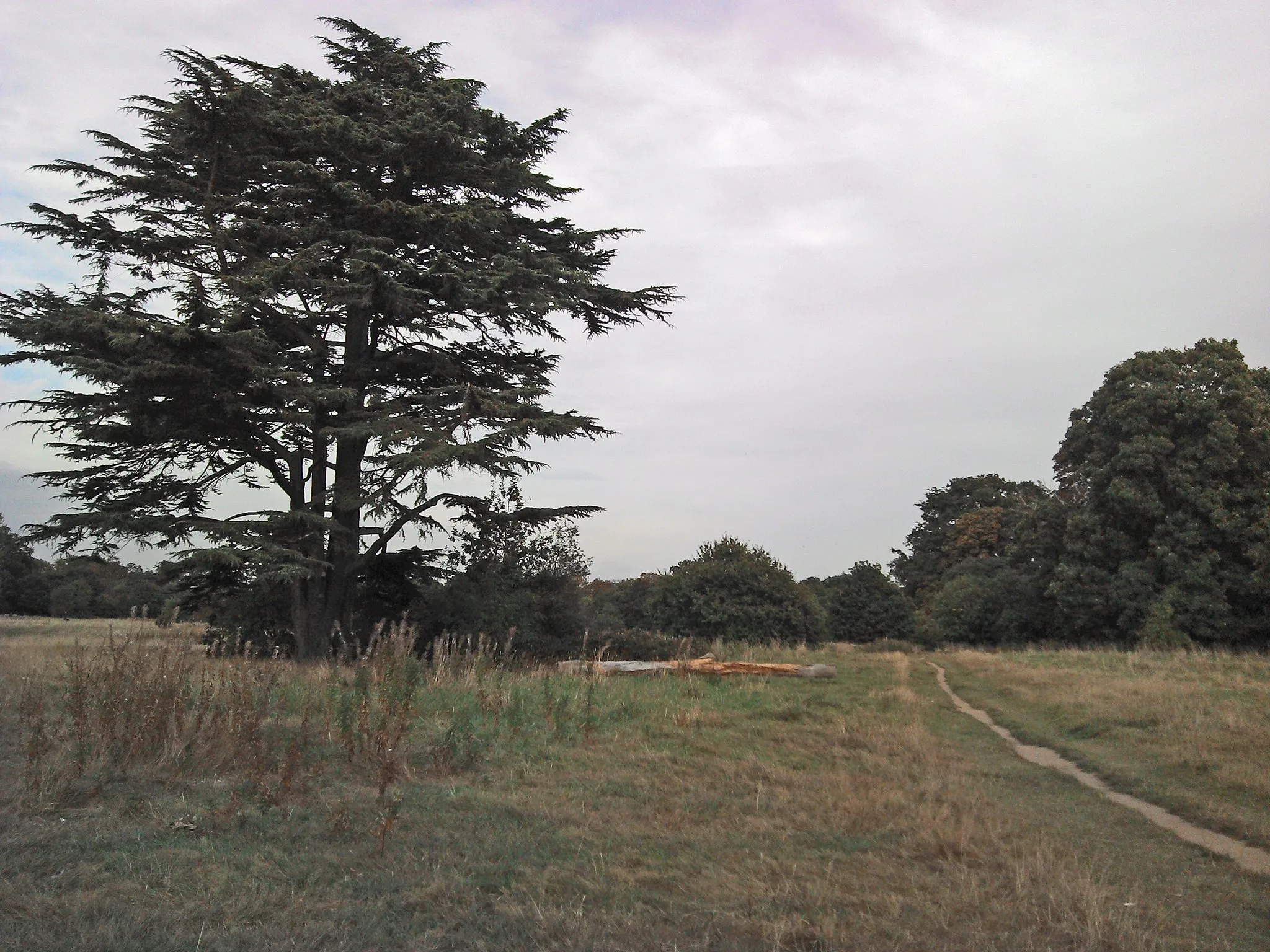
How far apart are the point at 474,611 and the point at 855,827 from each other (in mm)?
15093

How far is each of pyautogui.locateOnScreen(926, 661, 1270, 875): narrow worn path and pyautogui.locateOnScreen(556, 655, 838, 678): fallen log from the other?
6.55 m

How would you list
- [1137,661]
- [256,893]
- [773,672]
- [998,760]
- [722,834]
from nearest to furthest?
[256,893], [722,834], [998,760], [773,672], [1137,661]

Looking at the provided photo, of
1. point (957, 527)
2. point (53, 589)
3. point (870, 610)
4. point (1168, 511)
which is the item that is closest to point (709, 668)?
point (1168, 511)

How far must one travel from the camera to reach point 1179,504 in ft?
125

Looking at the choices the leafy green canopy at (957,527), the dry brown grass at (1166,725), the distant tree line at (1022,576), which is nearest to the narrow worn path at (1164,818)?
the dry brown grass at (1166,725)

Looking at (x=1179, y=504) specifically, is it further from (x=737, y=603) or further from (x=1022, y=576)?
(x=737, y=603)

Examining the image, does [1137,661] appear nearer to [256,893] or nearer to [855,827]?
[855,827]

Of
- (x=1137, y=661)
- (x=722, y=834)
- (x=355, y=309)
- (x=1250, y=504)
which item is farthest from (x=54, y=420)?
(x=1250, y=504)

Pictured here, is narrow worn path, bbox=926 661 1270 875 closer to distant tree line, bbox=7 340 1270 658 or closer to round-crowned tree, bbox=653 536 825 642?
distant tree line, bbox=7 340 1270 658

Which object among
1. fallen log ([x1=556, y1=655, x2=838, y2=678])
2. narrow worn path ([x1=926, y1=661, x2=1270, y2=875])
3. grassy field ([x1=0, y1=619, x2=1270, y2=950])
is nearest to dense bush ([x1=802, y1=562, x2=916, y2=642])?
fallen log ([x1=556, y1=655, x2=838, y2=678])

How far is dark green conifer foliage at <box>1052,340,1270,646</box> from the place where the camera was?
36.2m

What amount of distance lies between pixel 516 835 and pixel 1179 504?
40.2 meters

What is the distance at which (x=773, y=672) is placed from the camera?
779 inches

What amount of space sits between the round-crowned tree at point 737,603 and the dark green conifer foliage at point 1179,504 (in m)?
15.0
